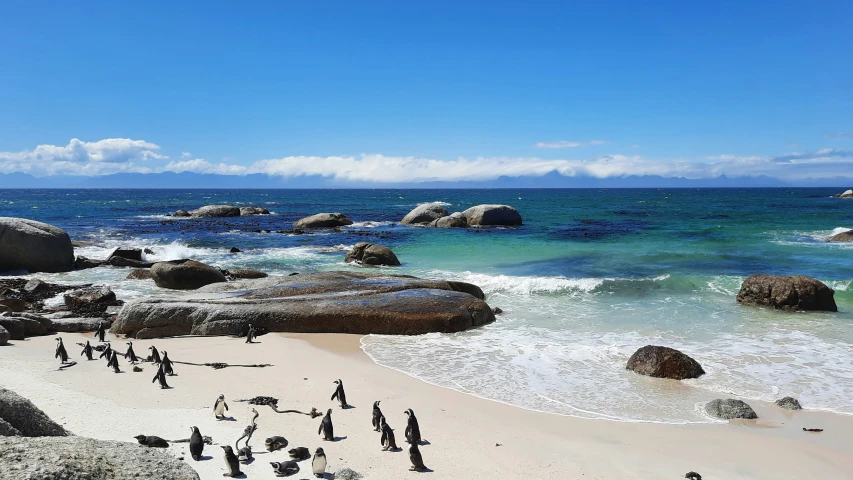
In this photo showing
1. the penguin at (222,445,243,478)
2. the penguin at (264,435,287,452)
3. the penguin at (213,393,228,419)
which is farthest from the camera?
the penguin at (213,393,228,419)

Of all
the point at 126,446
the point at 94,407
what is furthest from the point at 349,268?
the point at 126,446

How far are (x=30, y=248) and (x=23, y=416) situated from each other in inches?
888

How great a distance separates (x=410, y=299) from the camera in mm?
15281

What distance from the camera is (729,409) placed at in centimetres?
924

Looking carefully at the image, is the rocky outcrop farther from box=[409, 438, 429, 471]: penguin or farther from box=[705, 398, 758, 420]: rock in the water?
box=[409, 438, 429, 471]: penguin

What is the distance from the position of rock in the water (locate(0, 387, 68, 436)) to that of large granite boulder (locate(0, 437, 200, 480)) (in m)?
1.15

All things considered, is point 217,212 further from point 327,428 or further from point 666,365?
point 327,428

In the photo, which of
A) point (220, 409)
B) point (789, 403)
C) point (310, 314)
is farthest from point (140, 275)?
point (789, 403)

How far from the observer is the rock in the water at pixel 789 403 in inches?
378

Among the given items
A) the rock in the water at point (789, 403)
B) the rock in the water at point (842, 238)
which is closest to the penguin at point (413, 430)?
the rock in the water at point (789, 403)

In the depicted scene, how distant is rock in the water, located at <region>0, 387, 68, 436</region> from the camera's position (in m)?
5.04

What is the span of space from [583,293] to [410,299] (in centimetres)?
712

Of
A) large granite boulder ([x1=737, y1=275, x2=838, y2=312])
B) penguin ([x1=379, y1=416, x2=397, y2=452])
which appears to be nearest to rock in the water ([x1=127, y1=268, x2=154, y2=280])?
penguin ([x1=379, y1=416, x2=397, y2=452])

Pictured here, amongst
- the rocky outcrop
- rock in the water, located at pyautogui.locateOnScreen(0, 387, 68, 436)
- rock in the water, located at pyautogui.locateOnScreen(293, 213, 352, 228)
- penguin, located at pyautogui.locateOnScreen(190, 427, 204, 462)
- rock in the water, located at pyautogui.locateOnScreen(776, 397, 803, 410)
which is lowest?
rock in the water, located at pyautogui.locateOnScreen(776, 397, 803, 410)
